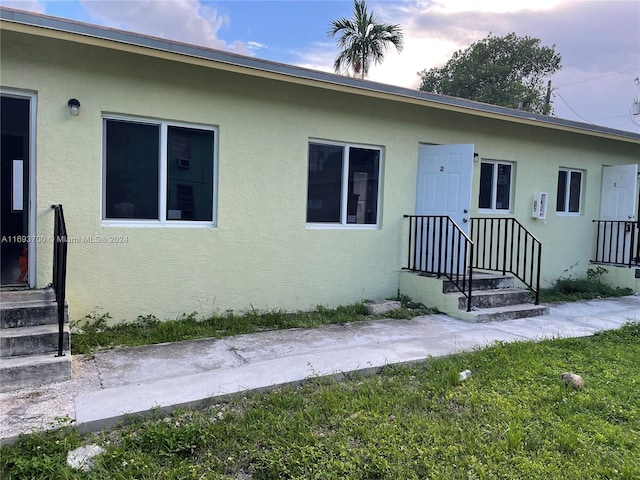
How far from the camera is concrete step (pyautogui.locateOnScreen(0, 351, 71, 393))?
10.7 feet

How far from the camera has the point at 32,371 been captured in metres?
3.34

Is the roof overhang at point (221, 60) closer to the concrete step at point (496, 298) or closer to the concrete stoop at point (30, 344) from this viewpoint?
the concrete stoop at point (30, 344)

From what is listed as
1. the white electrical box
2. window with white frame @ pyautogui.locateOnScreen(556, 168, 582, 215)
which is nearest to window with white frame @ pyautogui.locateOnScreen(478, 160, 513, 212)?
the white electrical box

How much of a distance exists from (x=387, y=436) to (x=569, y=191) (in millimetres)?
7935

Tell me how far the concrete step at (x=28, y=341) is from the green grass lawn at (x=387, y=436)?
3.92 feet

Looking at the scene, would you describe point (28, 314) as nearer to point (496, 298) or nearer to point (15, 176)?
point (15, 176)

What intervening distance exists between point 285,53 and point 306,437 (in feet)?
46.9

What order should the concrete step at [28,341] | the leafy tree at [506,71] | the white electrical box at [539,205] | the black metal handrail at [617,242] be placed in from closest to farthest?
the concrete step at [28,341] → the white electrical box at [539,205] → the black metal handrail at [617,242] → the leafy tree at [506,71]

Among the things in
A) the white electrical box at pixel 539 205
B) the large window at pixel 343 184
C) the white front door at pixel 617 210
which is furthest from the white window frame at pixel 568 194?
the large window at pixel 343 184

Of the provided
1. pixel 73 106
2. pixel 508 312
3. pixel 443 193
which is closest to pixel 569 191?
pixel 443 193

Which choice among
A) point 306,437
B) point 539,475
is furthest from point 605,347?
point 306,437

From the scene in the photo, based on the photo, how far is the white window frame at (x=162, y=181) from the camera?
4805mm

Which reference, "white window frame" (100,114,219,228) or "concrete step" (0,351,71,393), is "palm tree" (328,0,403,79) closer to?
"white window frame" (100,114,219,228)

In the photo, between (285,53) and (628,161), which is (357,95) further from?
(285,53)
